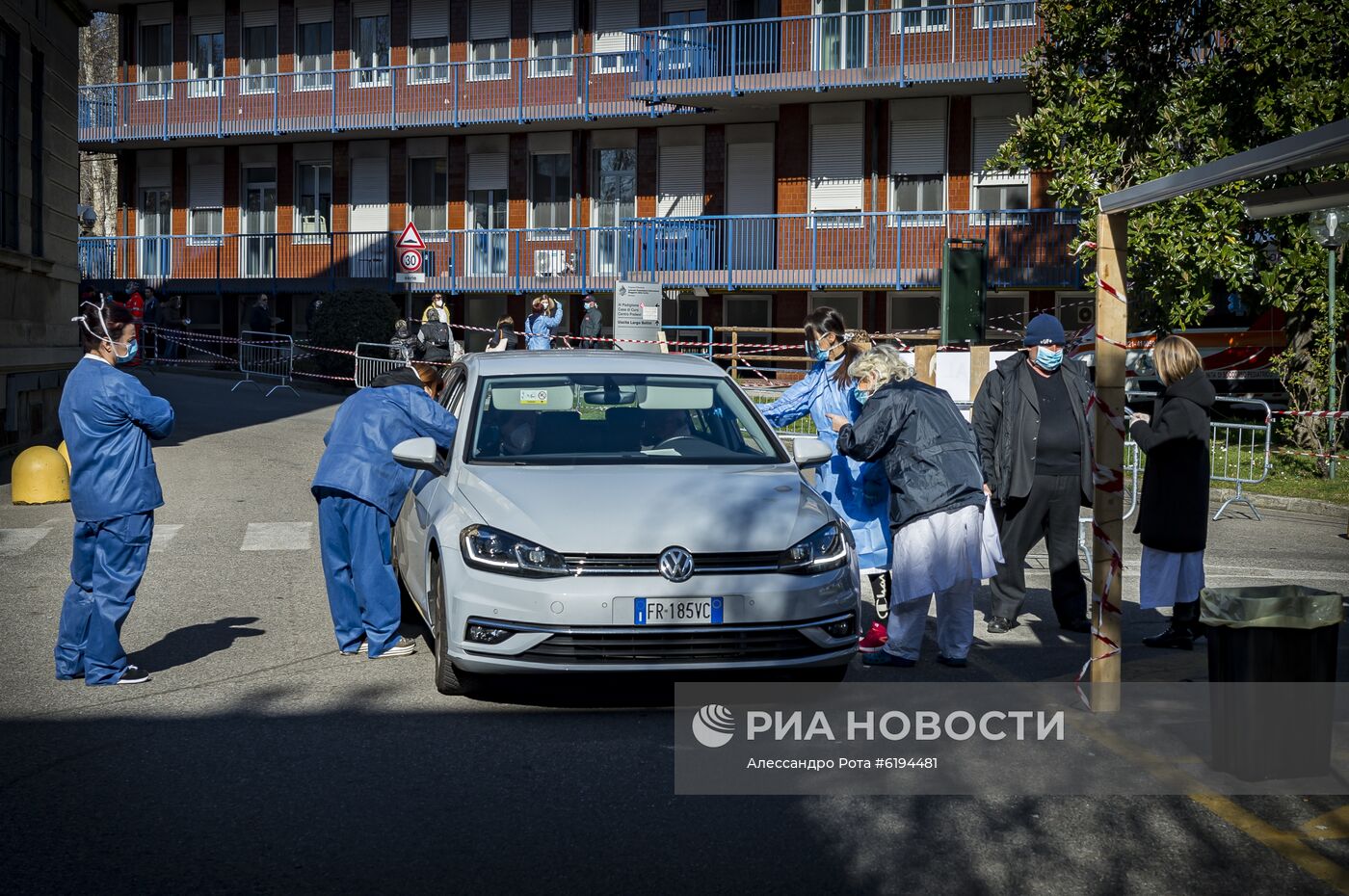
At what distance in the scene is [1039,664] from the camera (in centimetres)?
863

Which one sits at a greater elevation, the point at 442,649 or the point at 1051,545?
the point at 1051,545

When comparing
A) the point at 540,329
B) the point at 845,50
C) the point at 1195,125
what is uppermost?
the point at 845,50

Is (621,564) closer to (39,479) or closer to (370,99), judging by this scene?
(39,479)

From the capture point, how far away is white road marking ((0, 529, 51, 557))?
41.2ft

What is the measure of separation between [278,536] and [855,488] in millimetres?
6437

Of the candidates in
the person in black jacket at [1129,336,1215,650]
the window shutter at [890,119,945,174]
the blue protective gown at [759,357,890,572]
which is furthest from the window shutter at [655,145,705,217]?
the person in black jacket at [1129,336,1215,650]

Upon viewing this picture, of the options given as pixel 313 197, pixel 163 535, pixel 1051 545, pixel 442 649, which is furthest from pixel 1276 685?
pixel 313 197

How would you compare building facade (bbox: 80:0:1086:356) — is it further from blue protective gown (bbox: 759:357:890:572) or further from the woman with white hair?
the woman with white hair

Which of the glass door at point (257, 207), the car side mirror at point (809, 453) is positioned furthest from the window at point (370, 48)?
the car side mirror at point (809, 453)

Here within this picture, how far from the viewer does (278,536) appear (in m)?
13.6

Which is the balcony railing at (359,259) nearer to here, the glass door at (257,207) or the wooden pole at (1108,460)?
the glass door at (257,207)

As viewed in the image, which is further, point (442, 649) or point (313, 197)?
point (313, 197)

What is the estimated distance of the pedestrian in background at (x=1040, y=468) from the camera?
9664 mm

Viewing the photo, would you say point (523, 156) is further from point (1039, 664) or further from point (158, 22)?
point (1039, 664)
